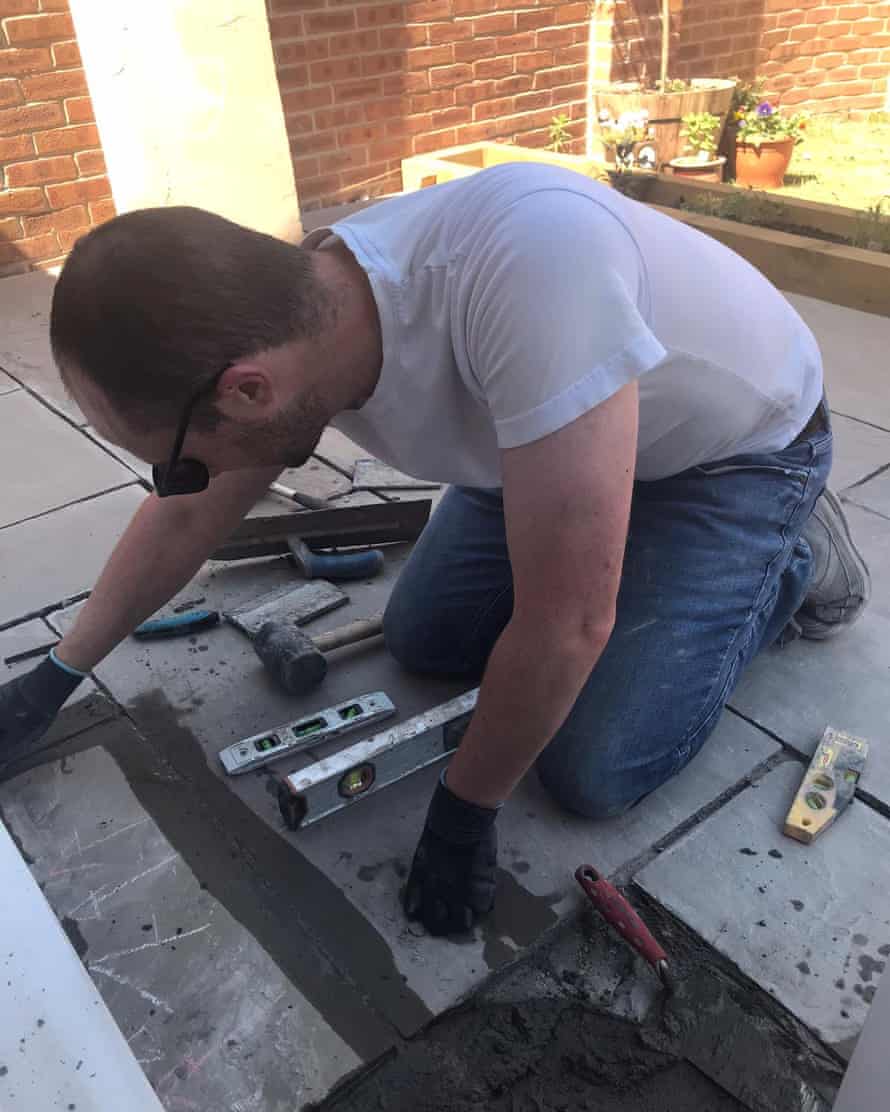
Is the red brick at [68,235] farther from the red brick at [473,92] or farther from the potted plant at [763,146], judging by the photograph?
the potted plant at [763,146]

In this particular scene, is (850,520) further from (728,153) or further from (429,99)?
(728,153)

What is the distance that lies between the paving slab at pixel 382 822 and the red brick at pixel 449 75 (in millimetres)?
4168

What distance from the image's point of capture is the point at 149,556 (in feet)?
6.16

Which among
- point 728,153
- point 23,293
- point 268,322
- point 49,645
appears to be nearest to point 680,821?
point 268,322

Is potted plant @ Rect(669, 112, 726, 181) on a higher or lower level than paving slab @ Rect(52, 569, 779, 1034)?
higher

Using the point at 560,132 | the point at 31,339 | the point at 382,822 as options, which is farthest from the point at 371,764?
the point at 560,132

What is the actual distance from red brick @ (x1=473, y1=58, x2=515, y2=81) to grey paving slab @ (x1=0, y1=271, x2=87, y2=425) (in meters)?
2.84

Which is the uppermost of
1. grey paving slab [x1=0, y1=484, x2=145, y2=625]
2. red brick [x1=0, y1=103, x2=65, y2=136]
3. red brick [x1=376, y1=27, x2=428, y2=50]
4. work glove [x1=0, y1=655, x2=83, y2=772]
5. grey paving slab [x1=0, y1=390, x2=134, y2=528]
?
red brick [x1=376, y1=27, x2=428, y2=50]

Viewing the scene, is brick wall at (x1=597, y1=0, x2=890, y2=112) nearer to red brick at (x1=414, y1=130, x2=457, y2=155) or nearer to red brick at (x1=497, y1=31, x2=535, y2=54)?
red brick at (x1=497, y1=31, x2=535, y2=54)

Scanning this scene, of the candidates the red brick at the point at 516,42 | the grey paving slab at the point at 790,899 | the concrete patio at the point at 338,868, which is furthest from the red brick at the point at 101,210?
the grey paving slab at the point at 790,899

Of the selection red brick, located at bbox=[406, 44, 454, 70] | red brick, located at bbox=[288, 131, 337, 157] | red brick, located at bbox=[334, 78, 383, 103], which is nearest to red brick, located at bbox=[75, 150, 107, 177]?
red brick, located at bbox=[288, 131, 337, 157]

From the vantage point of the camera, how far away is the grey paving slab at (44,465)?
2951mm

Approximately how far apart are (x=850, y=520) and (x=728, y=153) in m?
4.49

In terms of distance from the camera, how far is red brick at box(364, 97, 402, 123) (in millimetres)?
5246
